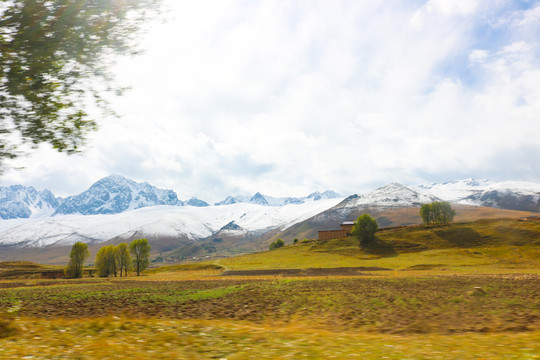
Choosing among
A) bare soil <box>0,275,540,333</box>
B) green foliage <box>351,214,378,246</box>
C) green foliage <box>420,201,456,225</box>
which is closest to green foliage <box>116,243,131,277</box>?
green foliage <box>351,214,378,246</box>

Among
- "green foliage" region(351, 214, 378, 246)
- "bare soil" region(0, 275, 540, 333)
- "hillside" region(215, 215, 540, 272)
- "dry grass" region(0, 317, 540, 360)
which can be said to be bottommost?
"hillside" region(215, 215, 540, 272)

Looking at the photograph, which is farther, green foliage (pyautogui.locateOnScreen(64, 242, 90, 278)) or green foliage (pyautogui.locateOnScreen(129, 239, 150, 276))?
green foliage (pyautogui.locateOnScreen(129, 239, 150, 276))

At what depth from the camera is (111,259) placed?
423ft

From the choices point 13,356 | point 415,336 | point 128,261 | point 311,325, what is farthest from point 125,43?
point 128,261

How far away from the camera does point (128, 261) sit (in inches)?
5103

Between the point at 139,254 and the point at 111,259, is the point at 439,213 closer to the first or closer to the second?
the point at 139,254

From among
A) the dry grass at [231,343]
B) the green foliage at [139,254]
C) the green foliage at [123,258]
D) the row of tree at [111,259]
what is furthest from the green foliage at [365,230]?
the dry grass at [231,343]

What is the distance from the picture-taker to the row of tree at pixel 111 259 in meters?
126

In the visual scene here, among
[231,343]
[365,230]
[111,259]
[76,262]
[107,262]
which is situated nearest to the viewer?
[231,343]

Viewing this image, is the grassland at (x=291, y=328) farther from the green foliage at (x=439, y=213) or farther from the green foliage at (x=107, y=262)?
the green foliage at (x=439, y=213)

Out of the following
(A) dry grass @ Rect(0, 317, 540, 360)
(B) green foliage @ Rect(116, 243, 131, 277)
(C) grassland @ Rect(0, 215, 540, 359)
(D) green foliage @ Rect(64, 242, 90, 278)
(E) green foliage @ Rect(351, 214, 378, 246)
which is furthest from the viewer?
(E) green foliage @ Rect(351, 214, 378, 246)

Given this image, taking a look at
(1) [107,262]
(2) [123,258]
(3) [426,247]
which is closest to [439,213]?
(3) [426,247]

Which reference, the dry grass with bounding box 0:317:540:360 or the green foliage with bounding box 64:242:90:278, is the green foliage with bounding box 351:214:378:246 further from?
the dry grass with bounding box 0:317:540:360

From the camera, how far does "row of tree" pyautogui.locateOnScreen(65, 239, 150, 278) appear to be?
4970 inches
